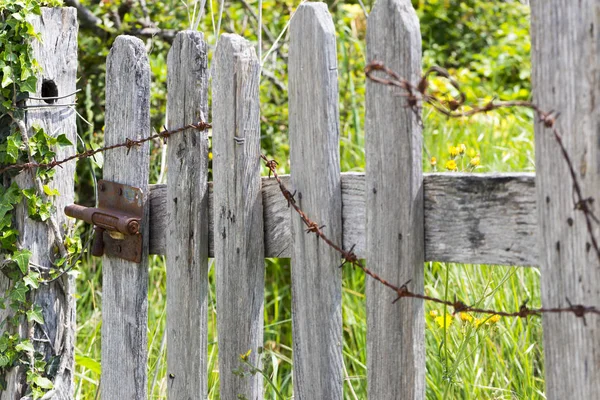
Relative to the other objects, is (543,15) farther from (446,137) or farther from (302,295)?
(446,137)

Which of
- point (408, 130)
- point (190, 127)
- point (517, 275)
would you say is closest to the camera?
point (408, 130)

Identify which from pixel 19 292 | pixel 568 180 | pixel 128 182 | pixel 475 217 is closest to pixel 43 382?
pixel 19 292

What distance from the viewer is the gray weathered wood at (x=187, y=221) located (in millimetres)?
1937

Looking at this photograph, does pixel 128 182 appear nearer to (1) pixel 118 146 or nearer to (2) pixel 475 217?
(1) pixel 118 146

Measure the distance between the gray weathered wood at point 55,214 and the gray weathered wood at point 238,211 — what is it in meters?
0.62

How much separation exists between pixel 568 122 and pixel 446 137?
2.41 m

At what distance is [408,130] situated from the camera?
1.48 m

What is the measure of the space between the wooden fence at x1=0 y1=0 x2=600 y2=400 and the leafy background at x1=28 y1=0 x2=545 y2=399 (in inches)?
7.1

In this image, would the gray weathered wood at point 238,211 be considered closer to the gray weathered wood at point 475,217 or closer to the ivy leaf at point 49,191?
the gray weathered wood at point 475,217

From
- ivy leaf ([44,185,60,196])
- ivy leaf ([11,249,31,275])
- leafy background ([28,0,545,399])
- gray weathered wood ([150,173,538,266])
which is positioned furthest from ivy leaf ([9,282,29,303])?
gray weathered wood ([150,173,538,266])

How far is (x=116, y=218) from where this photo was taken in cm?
207

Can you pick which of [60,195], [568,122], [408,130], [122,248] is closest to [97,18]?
[60,195]

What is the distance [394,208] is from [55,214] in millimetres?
1164

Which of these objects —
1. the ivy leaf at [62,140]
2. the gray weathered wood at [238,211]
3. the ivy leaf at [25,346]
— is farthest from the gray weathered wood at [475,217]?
the ivy leaf at [25,346]
